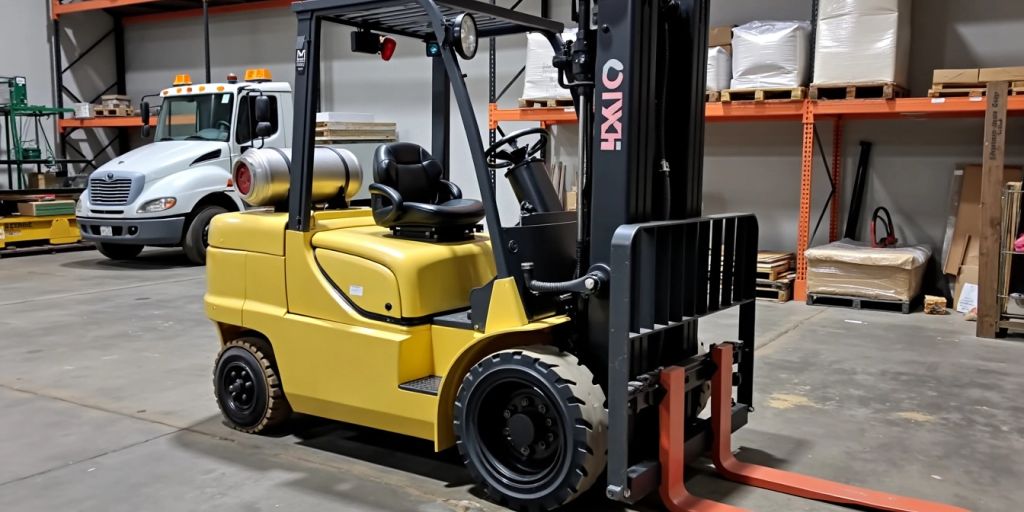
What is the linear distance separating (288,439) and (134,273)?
7.58 meters

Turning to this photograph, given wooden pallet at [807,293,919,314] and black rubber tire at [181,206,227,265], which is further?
black rubber tire at [181,206,227,265]

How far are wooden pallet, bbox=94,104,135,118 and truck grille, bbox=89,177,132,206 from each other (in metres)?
4.79

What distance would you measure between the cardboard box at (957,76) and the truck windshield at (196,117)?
855 cm

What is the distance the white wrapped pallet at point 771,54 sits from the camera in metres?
8.79

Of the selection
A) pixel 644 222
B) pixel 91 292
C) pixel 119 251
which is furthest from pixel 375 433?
pixel 119 251

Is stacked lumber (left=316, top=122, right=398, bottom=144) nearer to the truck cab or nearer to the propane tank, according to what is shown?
the truck cab

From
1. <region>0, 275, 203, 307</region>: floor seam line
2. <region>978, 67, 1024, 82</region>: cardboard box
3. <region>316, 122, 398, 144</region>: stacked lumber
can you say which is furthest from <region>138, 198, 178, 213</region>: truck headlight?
<region>978, 67, 1024, 82</region>: cardboard box

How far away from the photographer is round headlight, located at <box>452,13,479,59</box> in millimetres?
3545

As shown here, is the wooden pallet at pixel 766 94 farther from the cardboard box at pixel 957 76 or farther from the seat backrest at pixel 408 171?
the seat backrest at pixel 408 171

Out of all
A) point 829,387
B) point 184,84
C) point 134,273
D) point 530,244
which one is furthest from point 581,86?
point 184,84

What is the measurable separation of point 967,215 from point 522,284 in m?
6.92

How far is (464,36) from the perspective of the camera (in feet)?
11.7

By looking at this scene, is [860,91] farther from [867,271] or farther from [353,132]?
[353,132]

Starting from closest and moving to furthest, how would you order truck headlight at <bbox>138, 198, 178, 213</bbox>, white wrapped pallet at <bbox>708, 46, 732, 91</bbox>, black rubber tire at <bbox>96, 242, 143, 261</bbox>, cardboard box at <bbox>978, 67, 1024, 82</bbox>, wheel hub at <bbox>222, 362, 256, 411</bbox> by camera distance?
wheel hub at <bbox>222, 362, 256, 411</bbox>, cardboard box at <bbox>978, 67, 1024, 82</bbox>, white wrapped pallet at <bbox>708, 46, 732, 91</bbox>, truck headlight at <bbox>138, 198, 178, 213</bbox>, black rubber tire at <bbox>96, 242, 143, 261</bbox>
